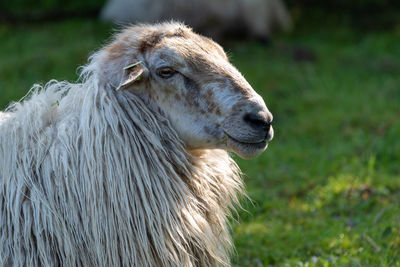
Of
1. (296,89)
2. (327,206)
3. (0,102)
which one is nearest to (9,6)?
(0,102)

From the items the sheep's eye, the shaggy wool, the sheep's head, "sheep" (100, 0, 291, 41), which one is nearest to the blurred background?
"sheep" (100, 0, 291, 41)

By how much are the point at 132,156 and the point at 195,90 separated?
1.58 ft

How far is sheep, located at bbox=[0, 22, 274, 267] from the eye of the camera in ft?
9.61

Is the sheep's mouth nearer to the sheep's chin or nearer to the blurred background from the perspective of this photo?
the sheep's chin

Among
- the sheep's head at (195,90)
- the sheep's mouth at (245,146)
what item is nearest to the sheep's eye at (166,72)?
the sheep's head at (195,90)

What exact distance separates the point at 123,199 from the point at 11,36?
286 inches

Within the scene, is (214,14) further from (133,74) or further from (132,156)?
(132,156)

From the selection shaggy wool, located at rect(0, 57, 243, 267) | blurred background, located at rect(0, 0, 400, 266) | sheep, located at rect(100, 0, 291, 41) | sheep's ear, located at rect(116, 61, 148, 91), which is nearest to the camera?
shaggy wool, located at rect(0, 57, 243, 267)

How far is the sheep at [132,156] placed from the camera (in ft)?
9.61

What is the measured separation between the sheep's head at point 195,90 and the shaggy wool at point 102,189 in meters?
0.09

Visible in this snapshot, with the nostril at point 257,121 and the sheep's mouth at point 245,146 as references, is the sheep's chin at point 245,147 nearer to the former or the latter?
the sheep's mouth at point 245,146

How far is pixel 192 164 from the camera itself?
323 cm

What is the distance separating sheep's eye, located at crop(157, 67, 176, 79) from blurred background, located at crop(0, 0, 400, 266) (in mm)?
972

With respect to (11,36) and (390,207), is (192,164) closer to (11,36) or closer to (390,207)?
(390,207)
